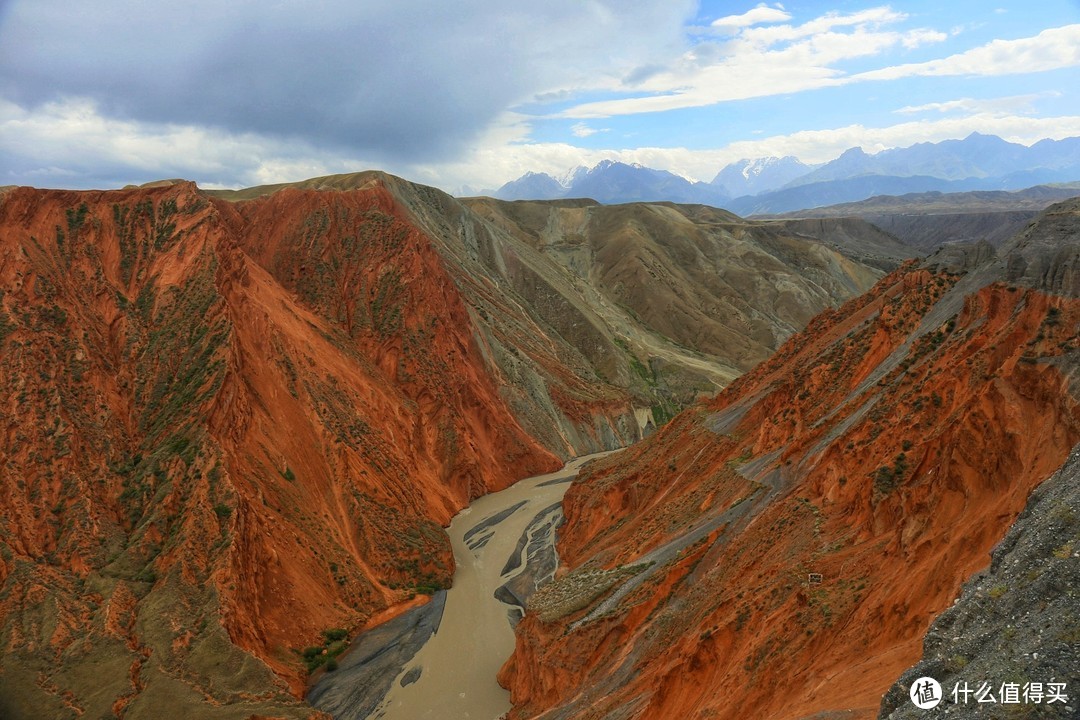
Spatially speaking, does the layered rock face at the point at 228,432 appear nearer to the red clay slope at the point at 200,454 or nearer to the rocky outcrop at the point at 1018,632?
the red clay slope at the point at 200,454

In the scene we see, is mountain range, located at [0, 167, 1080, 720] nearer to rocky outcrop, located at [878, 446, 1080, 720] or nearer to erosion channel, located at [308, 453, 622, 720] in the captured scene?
rocky outcrop, located at [878, 446, 1080, 720]

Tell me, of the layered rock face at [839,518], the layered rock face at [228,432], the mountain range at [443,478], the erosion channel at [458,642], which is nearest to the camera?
the layered rock face at [839,518]

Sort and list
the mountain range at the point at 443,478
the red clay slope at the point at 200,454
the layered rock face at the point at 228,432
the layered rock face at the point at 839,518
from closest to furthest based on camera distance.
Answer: the layered rock face at the point at 839,518 → the mountain range at the point at 443,478 → the red clay slope at the point at 200,454 → the layered rock face at the point at 228,432

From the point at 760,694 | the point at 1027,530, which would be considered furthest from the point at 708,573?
the point at 1027,530

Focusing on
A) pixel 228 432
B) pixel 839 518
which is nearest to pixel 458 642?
pixel 228 432

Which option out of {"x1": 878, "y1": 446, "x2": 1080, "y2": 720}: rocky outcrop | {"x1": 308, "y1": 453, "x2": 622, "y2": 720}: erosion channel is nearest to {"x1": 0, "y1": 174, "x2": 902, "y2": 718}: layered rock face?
{"x1": 308, "y1": 453, "x2": 622, "y2": 720}: erosion channel

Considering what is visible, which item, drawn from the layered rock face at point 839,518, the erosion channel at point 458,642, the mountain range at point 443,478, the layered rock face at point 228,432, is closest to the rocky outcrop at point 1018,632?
the mountain range at point 443,478

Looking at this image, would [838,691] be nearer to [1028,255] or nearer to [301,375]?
[1028,255]
